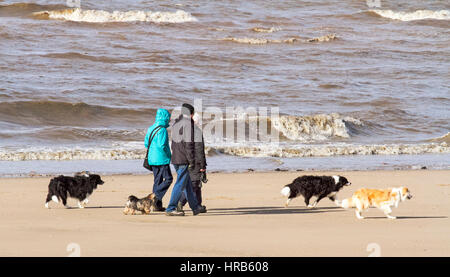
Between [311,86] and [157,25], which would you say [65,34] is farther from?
[311,86]

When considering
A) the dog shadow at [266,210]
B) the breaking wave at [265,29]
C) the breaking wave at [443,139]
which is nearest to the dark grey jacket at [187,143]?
the dog shadow at [266,210]

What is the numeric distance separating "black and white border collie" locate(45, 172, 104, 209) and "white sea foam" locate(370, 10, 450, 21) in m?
43.8

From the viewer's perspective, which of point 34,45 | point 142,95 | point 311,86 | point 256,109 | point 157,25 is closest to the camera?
point 256,109

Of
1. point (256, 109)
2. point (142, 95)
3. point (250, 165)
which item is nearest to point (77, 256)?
point (250, 165)

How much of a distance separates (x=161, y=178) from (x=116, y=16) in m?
34.9

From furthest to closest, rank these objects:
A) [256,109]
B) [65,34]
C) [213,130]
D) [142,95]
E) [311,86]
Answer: [65,34] < [311,86] < [142,95] < [256,109] < [213,130]

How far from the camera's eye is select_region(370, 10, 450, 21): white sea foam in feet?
169

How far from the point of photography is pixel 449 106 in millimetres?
26328

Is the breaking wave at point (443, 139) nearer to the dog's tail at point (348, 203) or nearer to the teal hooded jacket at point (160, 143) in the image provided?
the dog's tail at point (348, 203)

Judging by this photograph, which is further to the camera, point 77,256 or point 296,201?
point 296,201

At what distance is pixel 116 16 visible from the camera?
43.3 m

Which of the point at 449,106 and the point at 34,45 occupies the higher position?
the point at 34,45

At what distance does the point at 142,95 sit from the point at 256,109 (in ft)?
14.4
